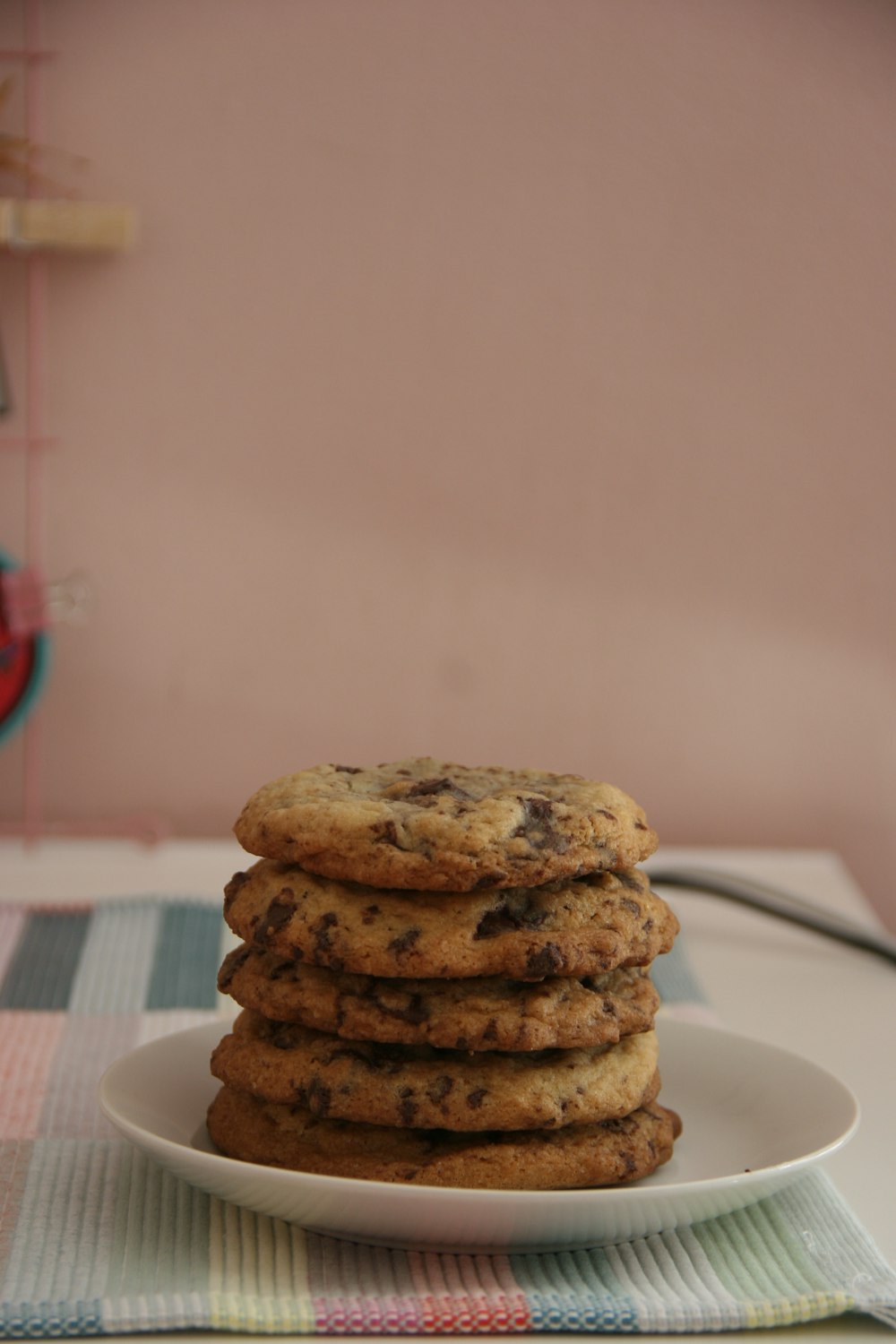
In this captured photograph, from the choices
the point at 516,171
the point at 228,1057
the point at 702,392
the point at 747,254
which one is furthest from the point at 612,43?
the point at 228,1057

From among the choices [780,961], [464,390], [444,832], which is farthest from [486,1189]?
[464,390]

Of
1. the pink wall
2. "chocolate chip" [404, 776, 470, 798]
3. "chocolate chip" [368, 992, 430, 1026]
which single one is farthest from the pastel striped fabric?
the pink wall

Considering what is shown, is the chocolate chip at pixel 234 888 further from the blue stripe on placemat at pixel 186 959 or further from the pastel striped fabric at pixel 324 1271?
the blue stripe on placemat at pixel 186 959

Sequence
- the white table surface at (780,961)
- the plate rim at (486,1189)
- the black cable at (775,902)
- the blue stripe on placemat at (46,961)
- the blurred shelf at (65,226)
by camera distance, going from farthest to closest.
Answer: the blurred shelf at (65,226), the black cable at (775,902), the blue stripe on placemat at (46,961), the white table surface at (780,961), the plate rim at (486,1189)

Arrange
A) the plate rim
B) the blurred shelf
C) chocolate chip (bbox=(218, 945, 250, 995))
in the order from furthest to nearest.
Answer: the blurred shelf
chocolate chip (bbox=(218, 945, 250, 995))
the plate rim

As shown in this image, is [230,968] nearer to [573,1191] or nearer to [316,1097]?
[316,1097]

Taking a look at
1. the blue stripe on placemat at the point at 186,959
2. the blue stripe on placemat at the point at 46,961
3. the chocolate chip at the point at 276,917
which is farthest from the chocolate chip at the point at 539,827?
the blue stripe on placemat at the point at 46,961

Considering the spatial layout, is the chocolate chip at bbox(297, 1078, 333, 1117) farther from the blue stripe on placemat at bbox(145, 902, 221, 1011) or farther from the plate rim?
the blue stripe on placemat at bbox(145, 902, 221, 1011)
